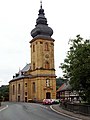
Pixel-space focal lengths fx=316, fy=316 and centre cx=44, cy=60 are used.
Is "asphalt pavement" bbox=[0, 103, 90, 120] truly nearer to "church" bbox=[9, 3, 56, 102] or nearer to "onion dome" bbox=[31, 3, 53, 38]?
"church" bbox=[9, 3, 56, 102]

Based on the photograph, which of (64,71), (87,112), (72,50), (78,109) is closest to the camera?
(87,112)

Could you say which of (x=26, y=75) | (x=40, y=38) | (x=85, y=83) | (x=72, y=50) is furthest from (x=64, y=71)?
(x=26, y=75)

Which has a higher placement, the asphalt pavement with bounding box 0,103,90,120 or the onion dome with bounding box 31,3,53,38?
the onion dome with bounding box 31,3,53,38

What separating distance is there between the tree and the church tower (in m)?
56.1

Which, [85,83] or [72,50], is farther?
[72,50]

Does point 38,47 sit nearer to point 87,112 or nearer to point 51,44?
point 51,44

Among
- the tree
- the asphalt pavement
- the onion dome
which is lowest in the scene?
the asphalt pavement

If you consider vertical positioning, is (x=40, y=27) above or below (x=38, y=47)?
above

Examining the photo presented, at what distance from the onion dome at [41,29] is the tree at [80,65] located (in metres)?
56.4

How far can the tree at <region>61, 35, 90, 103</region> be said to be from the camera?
31433mm

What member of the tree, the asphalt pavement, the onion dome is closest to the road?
the asphalt pavement

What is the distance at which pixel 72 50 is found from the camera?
35.8m

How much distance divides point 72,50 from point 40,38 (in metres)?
56.7

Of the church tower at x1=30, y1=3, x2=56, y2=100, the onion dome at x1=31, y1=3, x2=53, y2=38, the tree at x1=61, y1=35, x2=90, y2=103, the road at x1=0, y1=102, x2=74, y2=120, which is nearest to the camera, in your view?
the road at x1=0, y1=102, x2=74, y2=120
